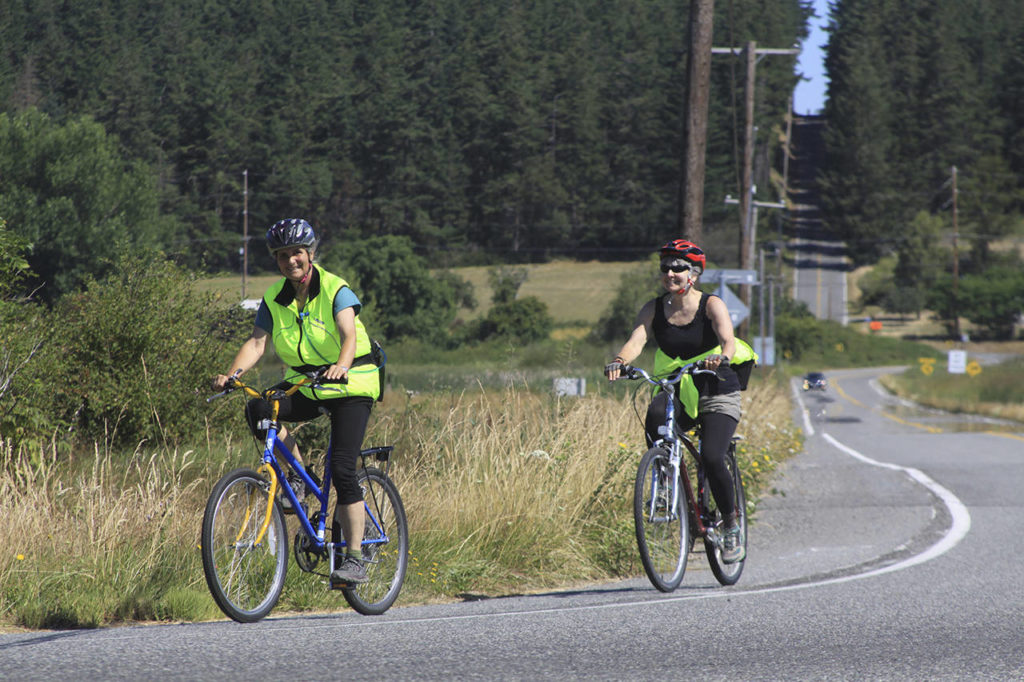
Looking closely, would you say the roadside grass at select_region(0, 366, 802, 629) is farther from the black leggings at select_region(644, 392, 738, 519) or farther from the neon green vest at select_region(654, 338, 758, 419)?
the neon green vest at select_region(654, 338, 758, 419)

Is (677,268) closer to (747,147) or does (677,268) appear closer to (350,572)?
(350,572)

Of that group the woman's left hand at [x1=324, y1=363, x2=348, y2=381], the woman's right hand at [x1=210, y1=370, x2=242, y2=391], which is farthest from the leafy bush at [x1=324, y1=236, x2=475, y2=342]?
the woman's left hand at [x1=324, y1=363, x2=348, y2=381]

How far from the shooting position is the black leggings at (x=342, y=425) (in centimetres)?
629

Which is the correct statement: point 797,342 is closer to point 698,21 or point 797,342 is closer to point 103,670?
point 698,21

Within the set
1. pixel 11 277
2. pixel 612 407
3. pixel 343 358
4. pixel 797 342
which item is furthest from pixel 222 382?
pixel 797 342

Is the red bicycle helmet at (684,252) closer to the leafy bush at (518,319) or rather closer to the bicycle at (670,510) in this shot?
the bicycle at (670,510)

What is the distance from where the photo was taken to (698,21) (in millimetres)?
15227

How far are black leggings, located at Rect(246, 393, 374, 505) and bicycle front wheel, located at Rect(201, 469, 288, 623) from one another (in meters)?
0.36

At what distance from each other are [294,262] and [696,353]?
2.73 m

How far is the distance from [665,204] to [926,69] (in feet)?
170

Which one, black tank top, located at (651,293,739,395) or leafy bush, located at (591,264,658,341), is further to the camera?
leafy bush, located at (591,264,658,341)

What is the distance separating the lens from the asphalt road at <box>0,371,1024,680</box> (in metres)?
4.97

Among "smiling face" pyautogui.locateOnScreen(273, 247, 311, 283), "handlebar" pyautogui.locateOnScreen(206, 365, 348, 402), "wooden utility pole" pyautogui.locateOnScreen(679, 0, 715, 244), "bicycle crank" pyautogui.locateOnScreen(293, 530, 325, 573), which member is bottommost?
"bicycle crank" pyautogui.locateOnScreen(293, 530, 325, 573)

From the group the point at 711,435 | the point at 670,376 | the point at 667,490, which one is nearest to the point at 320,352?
the point at 670,376
